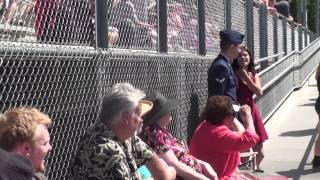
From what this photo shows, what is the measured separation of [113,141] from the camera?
3.66 m

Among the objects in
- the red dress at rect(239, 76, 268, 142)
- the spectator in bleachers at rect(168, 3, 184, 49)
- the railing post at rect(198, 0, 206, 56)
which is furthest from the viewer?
the railing post at rect(198, 0, 206, 56)

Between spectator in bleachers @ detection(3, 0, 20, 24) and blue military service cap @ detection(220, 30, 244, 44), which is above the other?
spectator in bleachers @ detection(3, 0, 20, 24)

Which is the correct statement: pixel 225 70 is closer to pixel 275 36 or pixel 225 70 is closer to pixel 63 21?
pixel 63 21

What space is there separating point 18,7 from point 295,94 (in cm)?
1608

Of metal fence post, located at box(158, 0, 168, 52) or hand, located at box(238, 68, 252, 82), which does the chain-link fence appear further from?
hand, located at box(238, 68, 252, 82)

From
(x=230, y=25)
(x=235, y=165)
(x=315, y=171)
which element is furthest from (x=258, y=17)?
(x=235, y=165)

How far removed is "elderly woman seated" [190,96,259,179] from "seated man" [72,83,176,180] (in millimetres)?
1895

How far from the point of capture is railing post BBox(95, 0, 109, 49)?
475cm

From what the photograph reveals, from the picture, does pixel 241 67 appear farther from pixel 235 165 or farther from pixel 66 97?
pixel 66 97

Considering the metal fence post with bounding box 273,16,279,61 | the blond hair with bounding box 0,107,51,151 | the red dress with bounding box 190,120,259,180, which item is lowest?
the red dress with bounding box 190,120,259,180

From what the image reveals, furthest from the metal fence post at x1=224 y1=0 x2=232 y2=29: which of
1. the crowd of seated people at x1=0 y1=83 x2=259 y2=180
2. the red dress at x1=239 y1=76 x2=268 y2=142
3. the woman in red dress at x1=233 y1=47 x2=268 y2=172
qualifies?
the crowd of seated people at x1=0 y1=83 x2=259 y2=180

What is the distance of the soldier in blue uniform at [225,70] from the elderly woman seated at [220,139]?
801mm

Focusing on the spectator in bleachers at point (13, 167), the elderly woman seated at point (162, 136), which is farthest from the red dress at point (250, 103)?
the spectator in bleachers at point (13, 167)

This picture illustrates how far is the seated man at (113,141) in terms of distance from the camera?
3.58 metres
